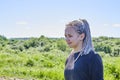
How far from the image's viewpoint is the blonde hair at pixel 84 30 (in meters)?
3.09

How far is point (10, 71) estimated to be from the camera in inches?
628

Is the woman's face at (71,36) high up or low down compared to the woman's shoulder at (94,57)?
up

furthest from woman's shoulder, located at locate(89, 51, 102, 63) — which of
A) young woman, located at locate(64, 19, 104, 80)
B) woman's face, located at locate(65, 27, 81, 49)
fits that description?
woman's face, located at locate(65, 27, 81, 49)

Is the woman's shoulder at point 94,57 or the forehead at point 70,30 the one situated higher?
the forehead at point 70,30

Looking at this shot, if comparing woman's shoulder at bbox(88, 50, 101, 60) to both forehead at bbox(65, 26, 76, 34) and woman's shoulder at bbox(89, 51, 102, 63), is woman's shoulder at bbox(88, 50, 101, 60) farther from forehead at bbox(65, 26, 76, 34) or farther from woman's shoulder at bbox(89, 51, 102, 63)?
forehead at bbox(65, 26, 76, 34)

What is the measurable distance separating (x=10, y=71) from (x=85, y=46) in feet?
43.2

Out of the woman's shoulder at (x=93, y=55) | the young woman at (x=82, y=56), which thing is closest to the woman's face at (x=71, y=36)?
the young woman at (x=82, y=56)

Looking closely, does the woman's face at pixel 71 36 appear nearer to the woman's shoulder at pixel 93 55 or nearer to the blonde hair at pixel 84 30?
the blonde hair at pixel 84 30

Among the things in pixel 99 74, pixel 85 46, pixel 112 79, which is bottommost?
pixel 112 79

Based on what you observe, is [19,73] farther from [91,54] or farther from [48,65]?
[91,54]

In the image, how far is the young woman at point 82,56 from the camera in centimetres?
303

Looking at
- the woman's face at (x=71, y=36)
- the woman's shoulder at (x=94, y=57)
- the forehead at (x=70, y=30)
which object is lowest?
the woman's shoulder at (x=94, y=57)

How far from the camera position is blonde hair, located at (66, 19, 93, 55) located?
309 centimetres

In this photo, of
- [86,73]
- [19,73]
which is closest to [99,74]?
[86,73]
